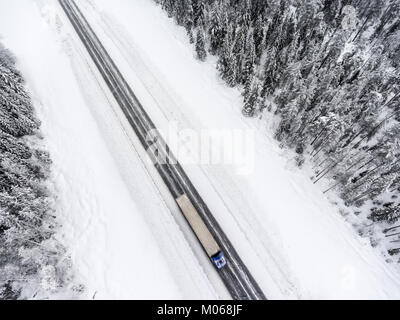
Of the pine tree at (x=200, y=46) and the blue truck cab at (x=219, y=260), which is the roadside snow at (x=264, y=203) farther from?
the blue truck cab at (x=219, y=260)

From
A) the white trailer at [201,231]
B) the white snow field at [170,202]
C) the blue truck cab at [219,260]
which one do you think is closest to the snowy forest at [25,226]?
the white snow field at [170,202]

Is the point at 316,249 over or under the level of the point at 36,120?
over

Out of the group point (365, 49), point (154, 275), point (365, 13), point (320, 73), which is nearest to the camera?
point (154, 275)

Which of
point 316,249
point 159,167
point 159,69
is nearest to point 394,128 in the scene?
point 316,249

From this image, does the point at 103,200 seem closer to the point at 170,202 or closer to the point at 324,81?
the point at 170,202

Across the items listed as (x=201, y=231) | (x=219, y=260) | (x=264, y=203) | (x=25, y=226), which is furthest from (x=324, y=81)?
(x=25, y=226)

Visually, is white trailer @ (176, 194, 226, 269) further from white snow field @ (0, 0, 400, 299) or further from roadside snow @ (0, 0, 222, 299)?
roadside snow @ (0, 0, 222, 299)

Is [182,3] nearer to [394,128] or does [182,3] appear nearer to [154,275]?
[394,128]
